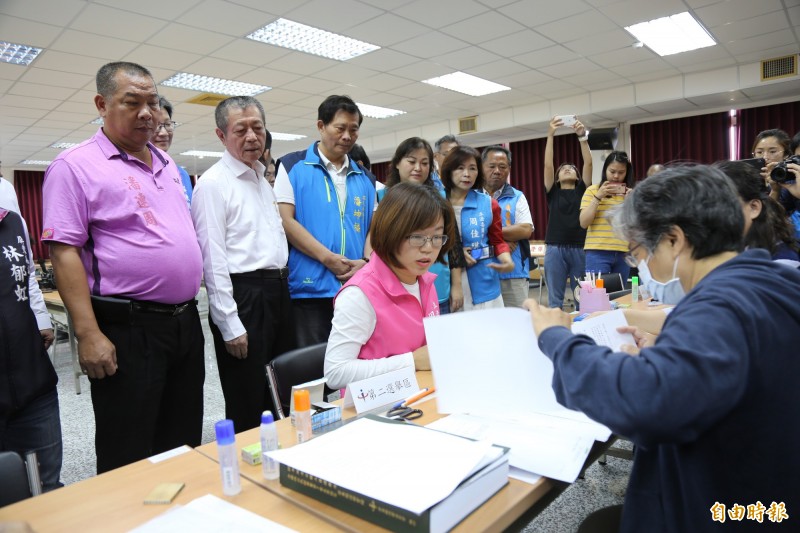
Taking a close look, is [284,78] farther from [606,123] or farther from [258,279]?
[606,123]

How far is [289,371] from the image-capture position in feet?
4.95

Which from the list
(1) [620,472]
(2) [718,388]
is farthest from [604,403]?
(1) [620,472]

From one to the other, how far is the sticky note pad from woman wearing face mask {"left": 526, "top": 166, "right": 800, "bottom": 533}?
2.27 feet

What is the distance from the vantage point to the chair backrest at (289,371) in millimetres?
1454

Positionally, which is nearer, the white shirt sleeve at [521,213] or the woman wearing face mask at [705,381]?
the woman wearing face mask at [705,381]

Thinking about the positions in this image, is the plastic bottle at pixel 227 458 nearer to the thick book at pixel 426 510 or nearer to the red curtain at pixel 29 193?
the thick book at pixel 426 510

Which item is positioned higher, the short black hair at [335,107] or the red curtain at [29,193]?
the red curtain at [29,193]

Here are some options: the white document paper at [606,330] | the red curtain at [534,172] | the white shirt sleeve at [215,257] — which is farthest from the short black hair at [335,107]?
the red curtain at [534,172]

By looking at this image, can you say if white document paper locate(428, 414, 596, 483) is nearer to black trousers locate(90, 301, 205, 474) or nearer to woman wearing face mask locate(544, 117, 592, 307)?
black trousers locate(90, 301, 205, 474)

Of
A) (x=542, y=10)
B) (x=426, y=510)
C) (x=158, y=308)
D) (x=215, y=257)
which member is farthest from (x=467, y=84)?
(x=426, y=510)

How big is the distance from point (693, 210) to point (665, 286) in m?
0.22

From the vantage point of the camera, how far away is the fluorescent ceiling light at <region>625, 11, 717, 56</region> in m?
4.71

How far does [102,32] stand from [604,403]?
5.10 m

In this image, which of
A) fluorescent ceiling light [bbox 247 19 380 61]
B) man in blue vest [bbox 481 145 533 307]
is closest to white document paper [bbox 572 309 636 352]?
man in blue vest [bbox 481 145 533 307]
